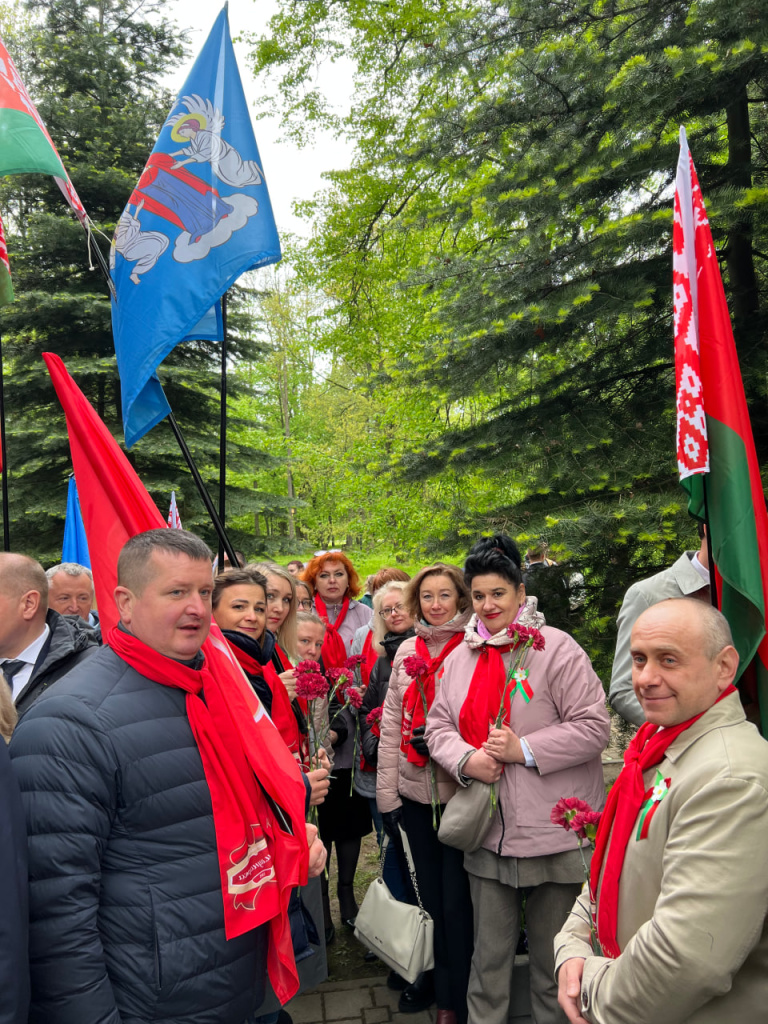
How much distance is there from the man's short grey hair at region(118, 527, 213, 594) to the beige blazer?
58.9 inches

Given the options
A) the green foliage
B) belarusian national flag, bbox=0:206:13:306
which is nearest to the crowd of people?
belarusian national flag, bbox=0:206:13:306

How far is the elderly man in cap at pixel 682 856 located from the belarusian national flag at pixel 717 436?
475 mm

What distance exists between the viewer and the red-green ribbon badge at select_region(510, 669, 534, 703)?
338 cm

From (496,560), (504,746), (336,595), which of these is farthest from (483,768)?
(336,595)

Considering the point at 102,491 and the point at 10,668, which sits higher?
the point at 102,491

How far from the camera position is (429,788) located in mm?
3840

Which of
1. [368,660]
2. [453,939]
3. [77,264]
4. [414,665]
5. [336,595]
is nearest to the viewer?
[453,939]

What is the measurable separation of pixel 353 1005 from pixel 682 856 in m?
3.03

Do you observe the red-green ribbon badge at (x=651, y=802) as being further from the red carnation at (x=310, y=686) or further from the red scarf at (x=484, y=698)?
the red carnation at (x=310, y=686)

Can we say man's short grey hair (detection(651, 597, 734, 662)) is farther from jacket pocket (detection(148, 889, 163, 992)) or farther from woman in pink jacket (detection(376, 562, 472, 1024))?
woman in pink jacket (detection(376, 562, 472, 1024))

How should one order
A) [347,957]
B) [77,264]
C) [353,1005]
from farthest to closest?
[77,264]
[347,957]
[353,1005]

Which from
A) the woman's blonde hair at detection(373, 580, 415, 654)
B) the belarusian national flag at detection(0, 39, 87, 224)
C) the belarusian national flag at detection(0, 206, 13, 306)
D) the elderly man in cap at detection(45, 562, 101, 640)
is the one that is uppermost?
the belarusian national flag at detection(0, 39, 87, 224)

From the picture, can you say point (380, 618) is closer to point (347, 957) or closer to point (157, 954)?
point (347, 957)

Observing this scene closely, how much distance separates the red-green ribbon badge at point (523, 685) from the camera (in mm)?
3381
